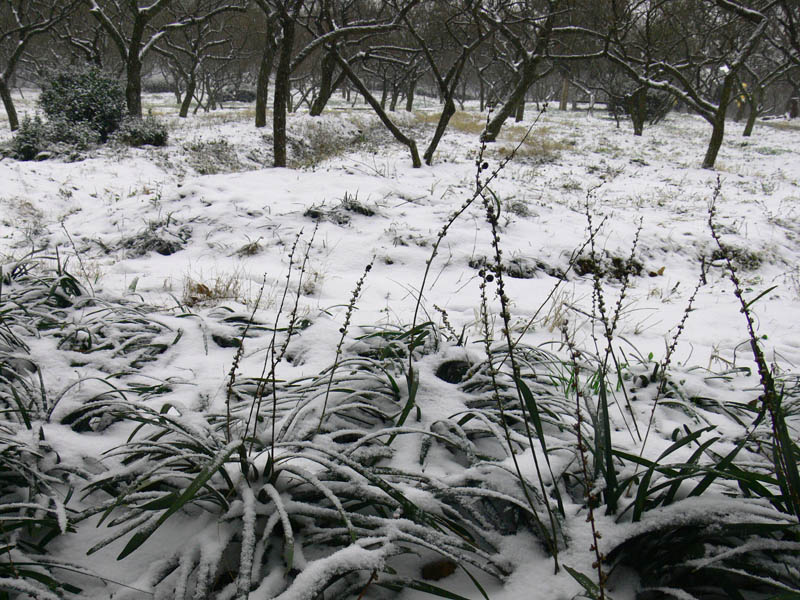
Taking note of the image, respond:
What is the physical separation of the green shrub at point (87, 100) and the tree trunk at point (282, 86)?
22.8ft

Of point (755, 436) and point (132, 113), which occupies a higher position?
point (132, 113)

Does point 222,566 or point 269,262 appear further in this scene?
point 269,262

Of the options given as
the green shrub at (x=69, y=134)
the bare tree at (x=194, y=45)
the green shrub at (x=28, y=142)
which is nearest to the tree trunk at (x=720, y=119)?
the bare tree at (x=194, y=45)

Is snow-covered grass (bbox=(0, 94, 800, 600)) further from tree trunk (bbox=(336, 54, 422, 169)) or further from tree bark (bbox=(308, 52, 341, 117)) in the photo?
tree bark (bbox=(308, 52, 341, 117))

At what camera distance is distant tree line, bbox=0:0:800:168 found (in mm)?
9344

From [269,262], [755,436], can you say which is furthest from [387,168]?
[755,436]

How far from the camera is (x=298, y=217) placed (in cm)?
596

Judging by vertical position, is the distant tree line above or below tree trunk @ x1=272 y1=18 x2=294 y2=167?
above

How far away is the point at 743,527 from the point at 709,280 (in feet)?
18.6

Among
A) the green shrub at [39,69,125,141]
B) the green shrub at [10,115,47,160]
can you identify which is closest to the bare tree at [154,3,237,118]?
the green shrub at [39,69,125,141]

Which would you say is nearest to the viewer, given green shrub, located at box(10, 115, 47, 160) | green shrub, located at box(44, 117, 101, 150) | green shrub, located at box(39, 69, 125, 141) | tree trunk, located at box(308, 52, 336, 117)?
green shrub, located at box(10, 115, 47, 160)

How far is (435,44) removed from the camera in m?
24.6

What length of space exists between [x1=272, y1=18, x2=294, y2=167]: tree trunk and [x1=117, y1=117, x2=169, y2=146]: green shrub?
5621 mm

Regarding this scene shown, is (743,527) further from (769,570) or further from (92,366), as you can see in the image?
→ (92,366)
